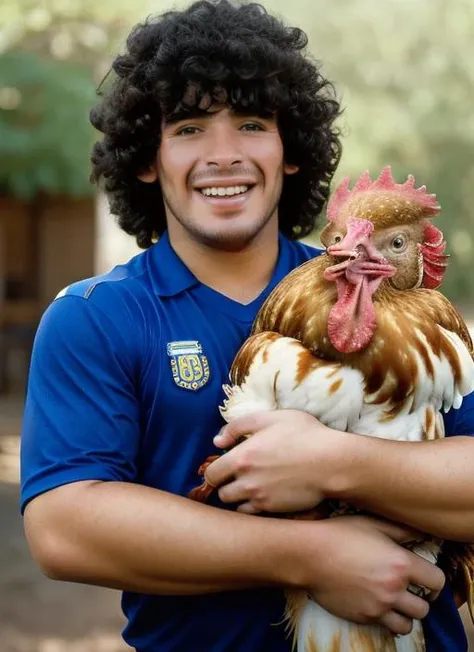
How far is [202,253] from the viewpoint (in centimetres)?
264

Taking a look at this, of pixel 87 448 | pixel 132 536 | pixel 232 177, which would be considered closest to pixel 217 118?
pixel 232 177

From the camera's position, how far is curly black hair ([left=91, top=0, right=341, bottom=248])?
8.46ft

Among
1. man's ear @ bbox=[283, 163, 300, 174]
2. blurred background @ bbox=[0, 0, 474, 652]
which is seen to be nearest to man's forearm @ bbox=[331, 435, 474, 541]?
man's ear @ bbox=[283, 163, 300, 174]

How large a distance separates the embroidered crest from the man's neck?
0.25 metres

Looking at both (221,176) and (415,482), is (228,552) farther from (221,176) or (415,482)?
(221,176)

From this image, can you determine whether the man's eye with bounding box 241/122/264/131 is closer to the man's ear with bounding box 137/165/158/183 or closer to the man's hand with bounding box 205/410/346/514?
the man's ear with bounding box 137/165/158/183

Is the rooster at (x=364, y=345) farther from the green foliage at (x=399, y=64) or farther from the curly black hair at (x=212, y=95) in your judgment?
the green foliage at (x=399, y=64)

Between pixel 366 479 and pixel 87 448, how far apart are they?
605 millimetres

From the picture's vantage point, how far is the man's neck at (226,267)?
8.63ft

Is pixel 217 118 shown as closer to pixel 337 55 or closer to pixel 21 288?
pixel 21 288

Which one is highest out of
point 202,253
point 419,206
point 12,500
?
A: point 419,206

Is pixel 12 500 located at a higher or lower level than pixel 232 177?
lower

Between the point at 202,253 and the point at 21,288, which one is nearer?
the point at 202,253

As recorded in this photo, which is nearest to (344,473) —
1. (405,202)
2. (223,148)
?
(405,202)
